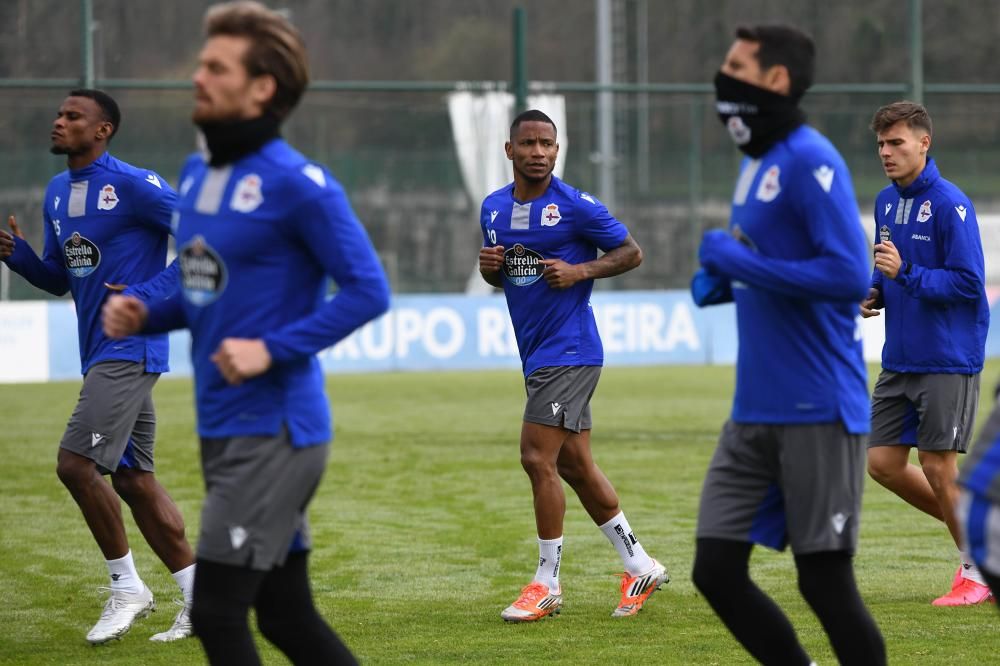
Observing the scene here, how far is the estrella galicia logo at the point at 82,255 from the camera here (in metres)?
6.75

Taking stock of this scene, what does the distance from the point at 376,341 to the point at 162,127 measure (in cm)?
764

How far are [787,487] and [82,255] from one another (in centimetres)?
358

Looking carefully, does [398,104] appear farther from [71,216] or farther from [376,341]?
[71,216]

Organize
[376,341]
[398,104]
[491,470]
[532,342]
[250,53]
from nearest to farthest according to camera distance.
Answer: [250,53] → [532,342] → [491,470] → [376,341] → [398,104]

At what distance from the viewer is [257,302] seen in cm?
419

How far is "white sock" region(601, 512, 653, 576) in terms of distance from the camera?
734 cm

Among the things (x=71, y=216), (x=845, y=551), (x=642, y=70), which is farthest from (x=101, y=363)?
(x=642, y=70)

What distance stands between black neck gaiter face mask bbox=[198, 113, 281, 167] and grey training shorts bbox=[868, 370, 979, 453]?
3931 millimetres

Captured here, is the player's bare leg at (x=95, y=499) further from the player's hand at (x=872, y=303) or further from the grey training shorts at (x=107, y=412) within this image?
the player's hand at (x=872, y=303)

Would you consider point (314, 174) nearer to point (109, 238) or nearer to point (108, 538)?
point (109, 238)

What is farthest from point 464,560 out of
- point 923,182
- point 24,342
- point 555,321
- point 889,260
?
point 24,342

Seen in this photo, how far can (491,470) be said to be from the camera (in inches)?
502

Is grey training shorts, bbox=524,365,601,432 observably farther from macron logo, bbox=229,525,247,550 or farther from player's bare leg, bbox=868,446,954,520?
macron logo, bbox=229,525,247,550

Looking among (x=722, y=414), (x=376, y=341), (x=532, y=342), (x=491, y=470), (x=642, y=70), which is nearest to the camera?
(x=532, y=342)
